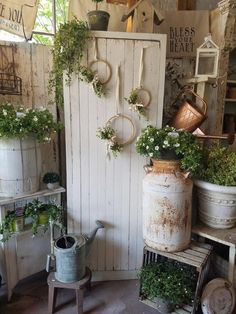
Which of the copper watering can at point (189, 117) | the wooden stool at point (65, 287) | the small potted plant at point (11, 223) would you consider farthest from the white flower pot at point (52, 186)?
the copper watering can at point (189, 117)

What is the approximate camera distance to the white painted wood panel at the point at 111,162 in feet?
6.09

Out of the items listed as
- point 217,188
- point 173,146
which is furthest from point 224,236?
point 173,146

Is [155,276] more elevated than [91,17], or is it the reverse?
[91,17]

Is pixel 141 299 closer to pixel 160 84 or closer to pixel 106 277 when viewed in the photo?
pixel 106 277

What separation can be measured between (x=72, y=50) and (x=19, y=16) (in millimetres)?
548

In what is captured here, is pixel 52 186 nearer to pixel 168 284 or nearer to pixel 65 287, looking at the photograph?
Answer: pixel 65 287

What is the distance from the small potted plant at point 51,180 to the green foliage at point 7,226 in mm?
320

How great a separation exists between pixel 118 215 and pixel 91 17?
1436mm

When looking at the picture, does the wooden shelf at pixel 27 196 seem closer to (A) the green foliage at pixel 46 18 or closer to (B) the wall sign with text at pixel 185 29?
(A) the green foliage at pixel 46 18

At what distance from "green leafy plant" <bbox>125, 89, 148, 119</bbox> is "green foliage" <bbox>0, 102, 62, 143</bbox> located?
1.78 ft

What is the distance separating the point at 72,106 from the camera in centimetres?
188

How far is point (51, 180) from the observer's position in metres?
2.02

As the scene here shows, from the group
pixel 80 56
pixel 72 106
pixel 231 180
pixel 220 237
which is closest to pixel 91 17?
pixel 80 56

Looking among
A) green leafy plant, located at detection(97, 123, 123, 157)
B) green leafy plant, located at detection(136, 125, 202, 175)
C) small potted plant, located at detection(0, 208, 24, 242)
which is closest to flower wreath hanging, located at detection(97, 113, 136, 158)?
green leafy plant, located at detection(97, 123, 123, 157)
